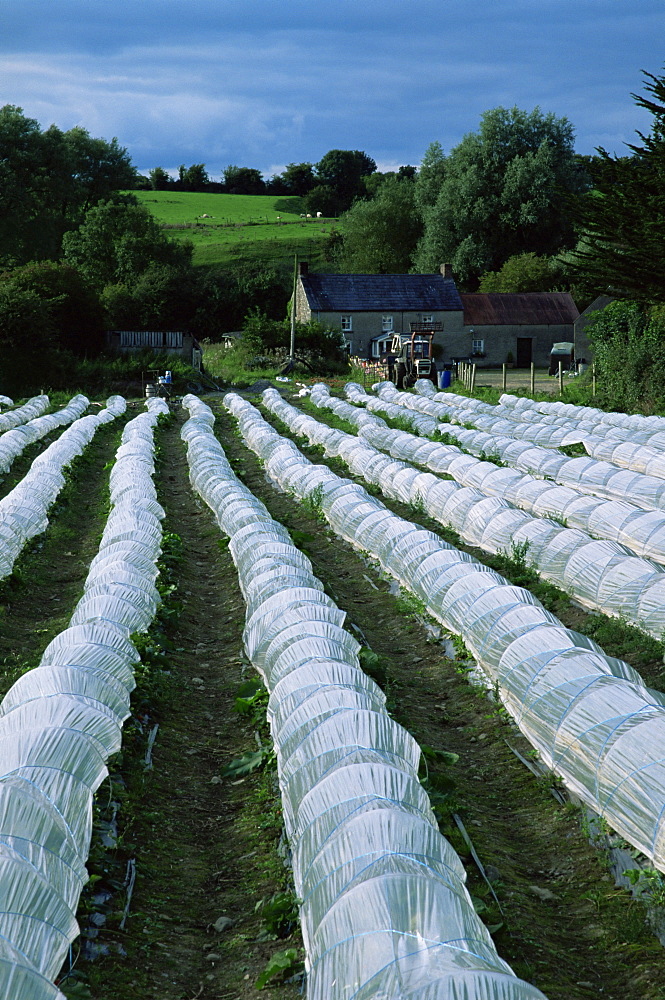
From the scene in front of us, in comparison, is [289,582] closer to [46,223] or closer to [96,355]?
[96,355]

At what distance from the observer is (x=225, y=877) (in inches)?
239

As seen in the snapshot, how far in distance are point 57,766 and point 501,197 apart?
62595 mm

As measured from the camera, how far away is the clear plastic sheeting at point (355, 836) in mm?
3998

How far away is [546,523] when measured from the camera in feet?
40.8

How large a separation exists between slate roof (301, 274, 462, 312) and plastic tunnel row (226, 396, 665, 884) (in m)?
39.9

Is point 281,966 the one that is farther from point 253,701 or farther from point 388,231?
point 388,231

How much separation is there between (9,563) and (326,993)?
31.2 feet

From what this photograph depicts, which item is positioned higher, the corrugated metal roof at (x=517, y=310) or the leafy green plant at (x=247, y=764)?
the corrugated metal roof at (x=517, y=310)

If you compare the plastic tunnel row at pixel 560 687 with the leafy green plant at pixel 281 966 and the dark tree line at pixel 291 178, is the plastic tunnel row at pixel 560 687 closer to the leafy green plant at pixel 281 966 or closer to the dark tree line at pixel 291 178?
the leafy green plant at pixel 281 966

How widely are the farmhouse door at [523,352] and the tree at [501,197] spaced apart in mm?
11811

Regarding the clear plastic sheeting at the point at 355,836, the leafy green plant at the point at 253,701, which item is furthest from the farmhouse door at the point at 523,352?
the leafy green plant at the point at 253,701

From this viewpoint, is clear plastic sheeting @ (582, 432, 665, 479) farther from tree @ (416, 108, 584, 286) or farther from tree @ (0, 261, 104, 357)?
tree @ (416, 108, 584, 286)

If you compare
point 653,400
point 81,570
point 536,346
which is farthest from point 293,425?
point 536,346

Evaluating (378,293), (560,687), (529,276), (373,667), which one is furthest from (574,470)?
(529,276)
